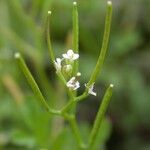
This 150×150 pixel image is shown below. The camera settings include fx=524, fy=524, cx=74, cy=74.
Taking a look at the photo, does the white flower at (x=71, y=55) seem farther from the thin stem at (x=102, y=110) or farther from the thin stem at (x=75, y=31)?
the thin stem at (x=102, y=110)

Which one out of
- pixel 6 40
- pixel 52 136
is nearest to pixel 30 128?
pixel 52 136

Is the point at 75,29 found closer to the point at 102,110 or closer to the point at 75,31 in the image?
the point at 75,31

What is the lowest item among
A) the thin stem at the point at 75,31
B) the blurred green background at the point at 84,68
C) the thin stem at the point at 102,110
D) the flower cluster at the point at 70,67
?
the blurred green background at the point at 84,68

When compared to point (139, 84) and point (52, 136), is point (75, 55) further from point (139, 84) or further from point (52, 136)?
point (139, 84)

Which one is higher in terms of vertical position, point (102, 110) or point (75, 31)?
point (75, 31)

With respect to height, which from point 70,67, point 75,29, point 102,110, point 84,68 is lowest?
point 84,68

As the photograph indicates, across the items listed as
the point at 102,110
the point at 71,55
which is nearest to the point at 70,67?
the point at 71,55

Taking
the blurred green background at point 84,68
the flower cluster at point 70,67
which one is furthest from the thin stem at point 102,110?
the blurred green background at point 84,68

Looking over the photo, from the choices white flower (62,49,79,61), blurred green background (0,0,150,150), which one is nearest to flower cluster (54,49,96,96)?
white flower (62,49,79,61)
